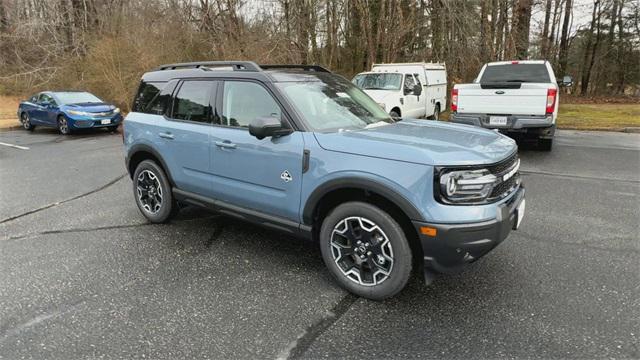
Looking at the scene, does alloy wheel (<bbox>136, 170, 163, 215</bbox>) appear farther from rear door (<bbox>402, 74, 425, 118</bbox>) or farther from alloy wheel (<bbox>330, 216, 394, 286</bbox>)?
rear door (<bbox>402, 74, 425, 118</bbox>)

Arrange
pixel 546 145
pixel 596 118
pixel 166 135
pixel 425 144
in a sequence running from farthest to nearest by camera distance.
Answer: pixel 596 118, pixel 546 145, pixel 166 135, pixel 425 144

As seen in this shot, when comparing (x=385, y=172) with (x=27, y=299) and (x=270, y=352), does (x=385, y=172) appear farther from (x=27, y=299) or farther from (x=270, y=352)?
(x=27, y=299)

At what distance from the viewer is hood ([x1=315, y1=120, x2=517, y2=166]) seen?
2913 mm

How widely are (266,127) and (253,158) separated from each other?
44cm

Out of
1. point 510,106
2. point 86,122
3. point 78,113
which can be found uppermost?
point 510,106

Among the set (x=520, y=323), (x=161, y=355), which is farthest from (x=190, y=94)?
(x=520, y=323)

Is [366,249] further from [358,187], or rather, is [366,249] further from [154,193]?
[154,193]

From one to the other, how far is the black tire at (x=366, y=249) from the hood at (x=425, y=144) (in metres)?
0.43

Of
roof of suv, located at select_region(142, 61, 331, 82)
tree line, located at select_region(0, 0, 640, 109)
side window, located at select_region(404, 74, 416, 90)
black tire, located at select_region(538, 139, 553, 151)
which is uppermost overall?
tree line, located at select_region(0, 0, 640, 109)

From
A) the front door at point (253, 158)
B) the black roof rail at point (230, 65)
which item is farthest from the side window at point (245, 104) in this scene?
the black roof rail at point (230, 65)

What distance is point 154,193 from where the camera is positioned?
495cm

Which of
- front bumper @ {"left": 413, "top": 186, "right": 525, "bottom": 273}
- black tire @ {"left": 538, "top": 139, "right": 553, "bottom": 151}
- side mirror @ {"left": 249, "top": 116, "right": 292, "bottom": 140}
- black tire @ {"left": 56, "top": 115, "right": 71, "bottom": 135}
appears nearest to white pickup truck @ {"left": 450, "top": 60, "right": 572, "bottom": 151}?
black tire @ {"left": 538, "top": 139, "right": 553, "bottom": 151}

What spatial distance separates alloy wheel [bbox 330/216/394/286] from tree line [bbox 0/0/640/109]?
14.2m

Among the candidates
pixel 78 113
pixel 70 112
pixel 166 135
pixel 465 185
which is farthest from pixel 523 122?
pixel 70 112
